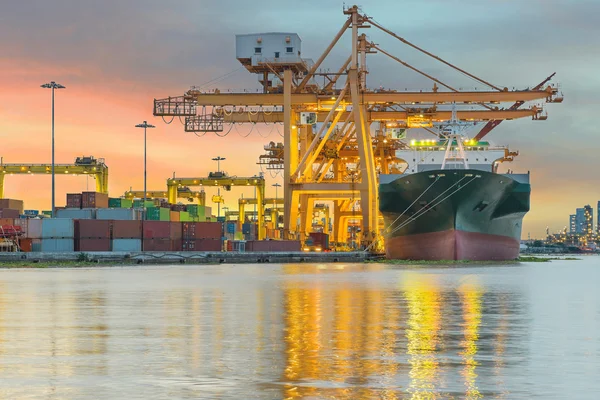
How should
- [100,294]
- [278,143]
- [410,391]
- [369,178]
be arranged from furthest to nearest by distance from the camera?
[278,143] → [369,178] → [100,294] → [410,391]

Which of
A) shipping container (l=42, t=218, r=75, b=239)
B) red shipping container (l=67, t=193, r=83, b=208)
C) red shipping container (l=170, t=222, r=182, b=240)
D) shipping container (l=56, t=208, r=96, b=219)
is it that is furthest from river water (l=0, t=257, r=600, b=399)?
red shipping container (l=67, t=193, r=83, b=208)

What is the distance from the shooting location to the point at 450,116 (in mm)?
84250

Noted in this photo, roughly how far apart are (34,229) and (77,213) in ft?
20.5

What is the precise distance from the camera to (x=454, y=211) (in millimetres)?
65438

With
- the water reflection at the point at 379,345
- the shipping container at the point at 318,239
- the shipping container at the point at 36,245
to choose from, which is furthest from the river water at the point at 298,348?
the shipping container at the point at 318,239

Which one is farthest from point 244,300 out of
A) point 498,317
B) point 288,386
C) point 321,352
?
point 288,386

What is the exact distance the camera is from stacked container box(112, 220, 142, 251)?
264ft

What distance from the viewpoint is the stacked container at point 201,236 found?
3457 inches

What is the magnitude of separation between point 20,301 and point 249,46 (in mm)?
59205

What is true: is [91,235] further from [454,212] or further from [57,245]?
[454,212]

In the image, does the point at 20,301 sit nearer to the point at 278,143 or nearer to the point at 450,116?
the point at 450,116

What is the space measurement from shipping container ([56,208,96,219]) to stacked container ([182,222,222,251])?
8928 mm

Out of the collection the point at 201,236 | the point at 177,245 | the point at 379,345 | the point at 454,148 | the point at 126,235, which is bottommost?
the point at 379,345

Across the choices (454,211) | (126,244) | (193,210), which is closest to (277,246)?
(126,244)
